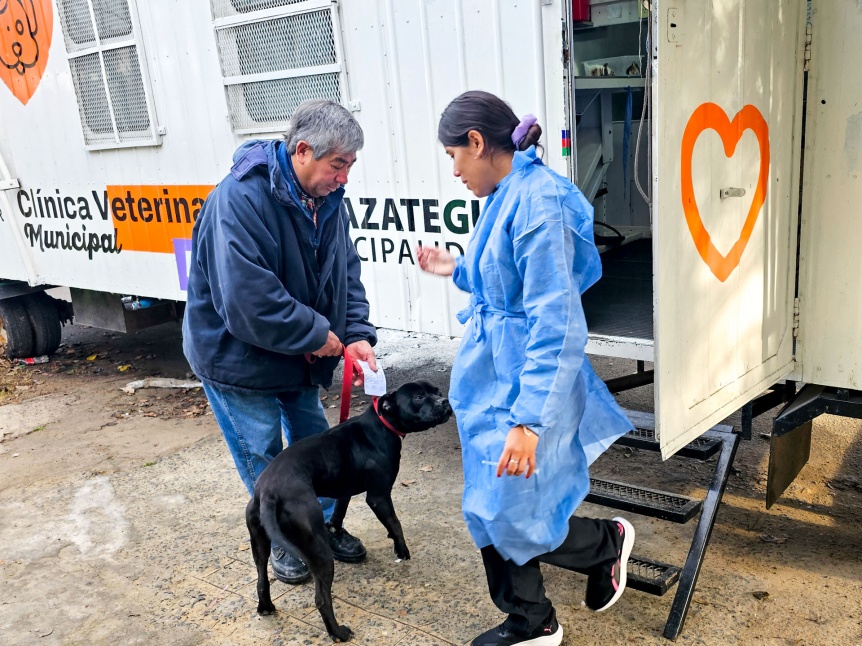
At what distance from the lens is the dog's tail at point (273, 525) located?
2832mm

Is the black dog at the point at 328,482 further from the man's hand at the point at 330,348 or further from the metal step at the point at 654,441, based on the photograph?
the metal step at the point at 654,441

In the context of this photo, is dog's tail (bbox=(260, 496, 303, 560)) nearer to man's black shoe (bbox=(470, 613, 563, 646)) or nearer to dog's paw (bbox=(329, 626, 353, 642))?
dog's paw (bbox=(329, 626, 353, 642))

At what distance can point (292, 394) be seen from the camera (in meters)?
3.35

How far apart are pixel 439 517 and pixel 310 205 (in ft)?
5.46

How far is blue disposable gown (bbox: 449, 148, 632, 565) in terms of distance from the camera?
2189 millimetres

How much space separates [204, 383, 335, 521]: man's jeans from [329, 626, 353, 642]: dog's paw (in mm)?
647

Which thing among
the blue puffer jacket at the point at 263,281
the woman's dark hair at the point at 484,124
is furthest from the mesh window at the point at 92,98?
the woman's dark hair at the point at 484,124

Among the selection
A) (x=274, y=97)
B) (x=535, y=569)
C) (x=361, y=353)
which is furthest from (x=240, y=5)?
(x=535, y=569)

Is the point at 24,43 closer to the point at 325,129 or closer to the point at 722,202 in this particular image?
the point at 325,129

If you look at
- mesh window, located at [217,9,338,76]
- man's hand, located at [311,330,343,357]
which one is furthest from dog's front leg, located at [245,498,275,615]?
mesh window, located at [217,9,338,76]

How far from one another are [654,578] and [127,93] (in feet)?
14.7

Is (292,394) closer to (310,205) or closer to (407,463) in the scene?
(310,205)

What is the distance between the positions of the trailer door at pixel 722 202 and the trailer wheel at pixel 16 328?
6.39m

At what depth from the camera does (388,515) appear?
10.7ft
